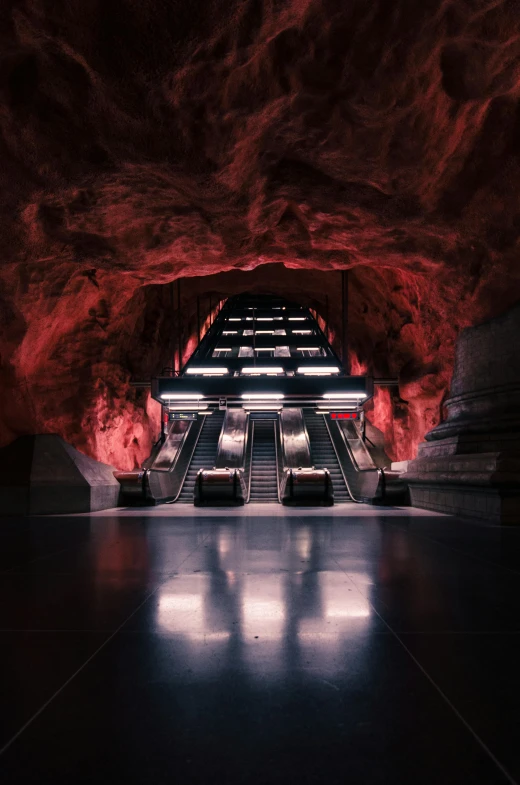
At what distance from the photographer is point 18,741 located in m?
1.33

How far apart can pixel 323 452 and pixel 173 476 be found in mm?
4742

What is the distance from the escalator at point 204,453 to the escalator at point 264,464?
129 cm

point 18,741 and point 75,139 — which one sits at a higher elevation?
point 75,139

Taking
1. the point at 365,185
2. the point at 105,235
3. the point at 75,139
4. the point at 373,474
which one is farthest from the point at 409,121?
the point at 373,474

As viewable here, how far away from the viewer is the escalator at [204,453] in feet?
44.4

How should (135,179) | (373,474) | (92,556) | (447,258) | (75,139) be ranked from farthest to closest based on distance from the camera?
(373,474) < (447,258) < (135,179) < (75,139) < (92,556)

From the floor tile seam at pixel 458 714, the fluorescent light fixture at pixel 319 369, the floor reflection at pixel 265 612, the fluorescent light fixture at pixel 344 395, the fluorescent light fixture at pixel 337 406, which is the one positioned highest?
A: the fluorescent light fixture at pixel 319 369

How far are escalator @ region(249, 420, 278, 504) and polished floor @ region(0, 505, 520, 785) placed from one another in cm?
932

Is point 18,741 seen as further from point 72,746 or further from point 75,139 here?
point 75,139

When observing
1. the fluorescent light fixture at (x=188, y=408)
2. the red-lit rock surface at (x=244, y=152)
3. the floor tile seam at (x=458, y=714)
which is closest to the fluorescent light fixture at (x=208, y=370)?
the fluorescent light fixture at (x=188, y=408)

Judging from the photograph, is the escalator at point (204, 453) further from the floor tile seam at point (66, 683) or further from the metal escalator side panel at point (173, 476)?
the floor tile seam at point (66, 683)

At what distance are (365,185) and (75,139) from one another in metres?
3.63

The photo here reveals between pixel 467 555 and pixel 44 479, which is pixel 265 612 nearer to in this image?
pixel 467 555

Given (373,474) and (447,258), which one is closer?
(447,258)
